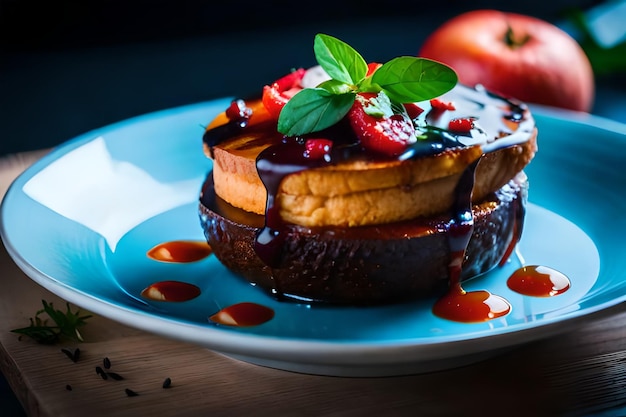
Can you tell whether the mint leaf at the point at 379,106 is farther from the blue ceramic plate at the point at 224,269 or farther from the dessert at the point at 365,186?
the blue ceramic plate at the point at 224,269

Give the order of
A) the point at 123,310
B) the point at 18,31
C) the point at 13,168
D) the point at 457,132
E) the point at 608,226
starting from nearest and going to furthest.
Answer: the point at 123,310 → the point at 457,132 → the point at 608,226 → the point at 13,168 → the point at 18,31

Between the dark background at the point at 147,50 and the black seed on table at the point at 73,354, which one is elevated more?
the dark background at the point at 147,50

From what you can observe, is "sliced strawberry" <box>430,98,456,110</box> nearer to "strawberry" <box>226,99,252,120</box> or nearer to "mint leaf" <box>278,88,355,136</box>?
"mint leaf" <box>278,88,355,136</box>

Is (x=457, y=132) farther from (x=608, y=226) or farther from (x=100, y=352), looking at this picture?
(x=100, y=352)

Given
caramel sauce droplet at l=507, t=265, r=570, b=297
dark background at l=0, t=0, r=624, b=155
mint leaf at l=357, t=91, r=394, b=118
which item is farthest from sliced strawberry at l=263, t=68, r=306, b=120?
dark background at l=0, t=0, r=624, b=155

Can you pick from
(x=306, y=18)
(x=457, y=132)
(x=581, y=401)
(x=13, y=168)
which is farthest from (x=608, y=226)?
(x=306, y=18)

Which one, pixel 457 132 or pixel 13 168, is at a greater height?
pixel 457 132

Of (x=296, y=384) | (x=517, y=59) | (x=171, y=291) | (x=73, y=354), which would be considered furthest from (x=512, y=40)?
(x=73, y=354)

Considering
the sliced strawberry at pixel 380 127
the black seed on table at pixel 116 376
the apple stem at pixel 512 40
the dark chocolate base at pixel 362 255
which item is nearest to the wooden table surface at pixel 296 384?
the black seed on table at pixel 116 376
